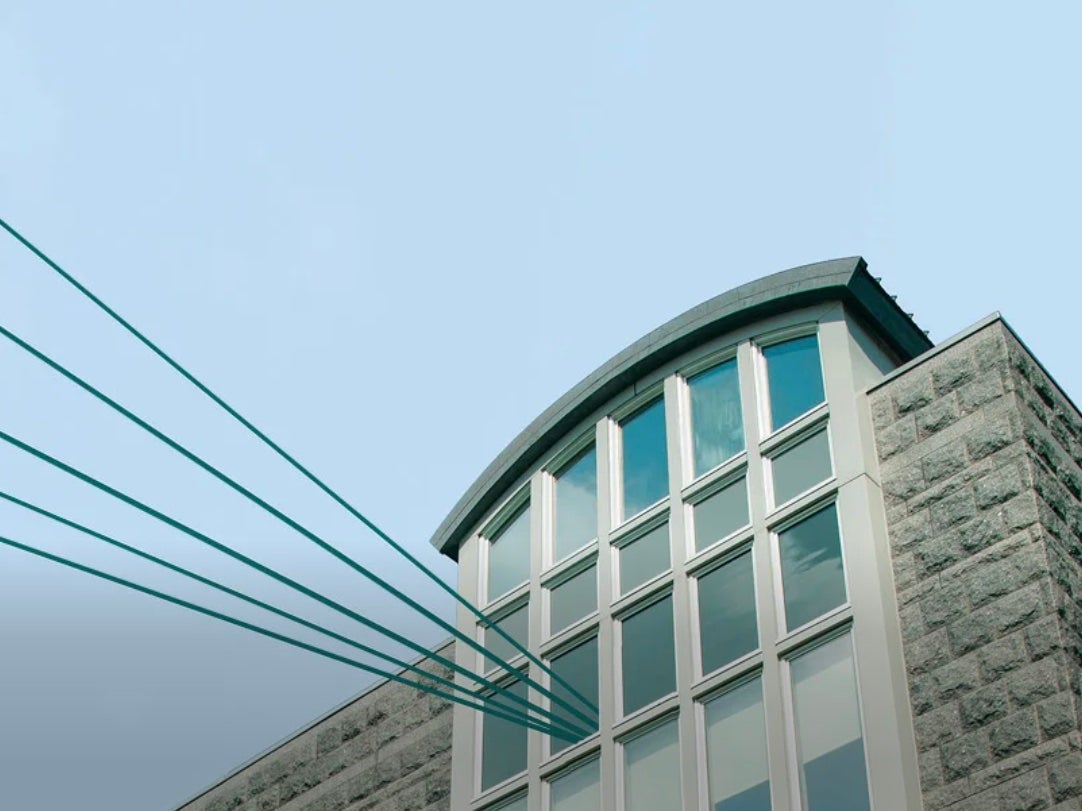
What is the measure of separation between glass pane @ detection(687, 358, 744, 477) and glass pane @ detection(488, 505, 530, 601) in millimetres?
2255

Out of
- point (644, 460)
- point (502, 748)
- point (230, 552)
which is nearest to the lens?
point (230, 552)

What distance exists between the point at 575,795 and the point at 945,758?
12.4 ft

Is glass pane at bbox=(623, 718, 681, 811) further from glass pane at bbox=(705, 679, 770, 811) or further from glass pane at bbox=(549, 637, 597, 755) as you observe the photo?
glass pane at bbox=(549, 637, 597, 755)

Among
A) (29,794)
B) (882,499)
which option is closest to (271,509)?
(882,499)

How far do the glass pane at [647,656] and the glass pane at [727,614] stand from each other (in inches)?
14.9

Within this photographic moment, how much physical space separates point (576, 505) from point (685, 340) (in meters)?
1.92

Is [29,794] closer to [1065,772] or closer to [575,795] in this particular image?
[575,795]

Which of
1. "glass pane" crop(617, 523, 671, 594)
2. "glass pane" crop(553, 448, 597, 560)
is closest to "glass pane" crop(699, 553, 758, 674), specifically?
"glass pane" crop(617, 523, 671, 594)

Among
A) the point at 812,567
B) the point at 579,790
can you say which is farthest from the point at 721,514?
the point at 579,790

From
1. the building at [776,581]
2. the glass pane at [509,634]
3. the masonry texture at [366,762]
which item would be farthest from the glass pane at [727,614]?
the masonry texture at [366,762]

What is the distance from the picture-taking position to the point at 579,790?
1523cm

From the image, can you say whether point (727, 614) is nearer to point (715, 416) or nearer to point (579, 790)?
point (579, 790)

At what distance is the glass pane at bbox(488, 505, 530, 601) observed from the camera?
57.7 feet

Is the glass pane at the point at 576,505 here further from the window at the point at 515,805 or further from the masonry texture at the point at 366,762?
the window at the point at 515,805
